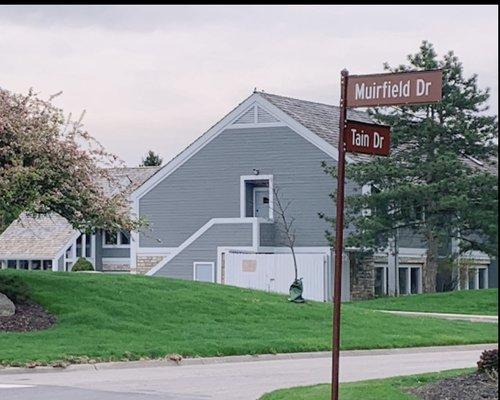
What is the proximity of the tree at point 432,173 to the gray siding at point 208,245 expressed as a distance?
4.75 metres

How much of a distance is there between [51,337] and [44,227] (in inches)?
1540

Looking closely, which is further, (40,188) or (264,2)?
(40,188)

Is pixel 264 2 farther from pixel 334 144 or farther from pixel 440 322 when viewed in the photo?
pixel 334 144

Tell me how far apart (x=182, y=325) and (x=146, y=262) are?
25.6m

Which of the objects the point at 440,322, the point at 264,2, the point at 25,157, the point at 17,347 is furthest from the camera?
the point at 440,322

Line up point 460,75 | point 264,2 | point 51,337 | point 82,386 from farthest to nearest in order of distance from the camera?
point 460,75 < point 51,337 < point 82,386 < point 264,2

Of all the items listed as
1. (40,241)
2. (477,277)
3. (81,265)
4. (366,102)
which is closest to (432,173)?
(477,277)

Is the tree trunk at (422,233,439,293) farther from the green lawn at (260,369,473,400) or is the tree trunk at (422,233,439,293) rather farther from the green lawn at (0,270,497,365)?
the green lawn at (260,369,473,400)

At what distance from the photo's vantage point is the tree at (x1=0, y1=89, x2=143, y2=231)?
998 inches

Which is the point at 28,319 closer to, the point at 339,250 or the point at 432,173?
the point at 339,250

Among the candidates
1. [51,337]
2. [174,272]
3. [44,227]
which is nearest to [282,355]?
[51,337]

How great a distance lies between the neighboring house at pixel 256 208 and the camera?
4628 cm

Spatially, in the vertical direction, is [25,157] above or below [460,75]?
below

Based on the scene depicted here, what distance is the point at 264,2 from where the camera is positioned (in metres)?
7.04
